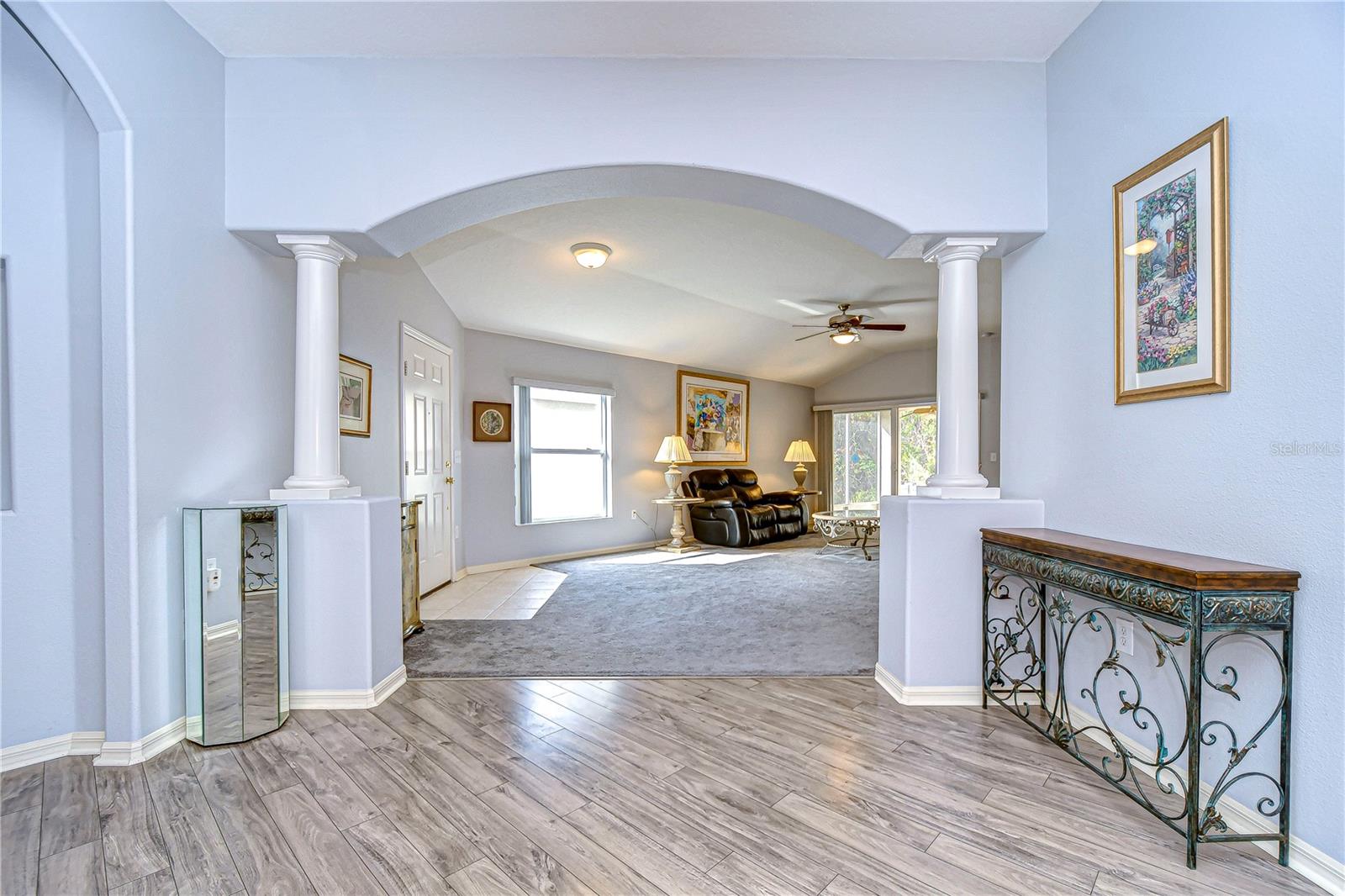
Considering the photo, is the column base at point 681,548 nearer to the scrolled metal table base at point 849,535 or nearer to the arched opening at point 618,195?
the scrolled metal table base at point 849,535

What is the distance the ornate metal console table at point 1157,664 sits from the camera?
1.43 m

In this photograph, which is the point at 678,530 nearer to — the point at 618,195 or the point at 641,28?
the point at 618,195

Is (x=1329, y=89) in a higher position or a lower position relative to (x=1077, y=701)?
higher

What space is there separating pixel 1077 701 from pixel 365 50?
3.86 m

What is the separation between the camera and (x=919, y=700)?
7.88 feet

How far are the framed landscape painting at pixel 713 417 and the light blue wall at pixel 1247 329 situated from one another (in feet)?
17.8

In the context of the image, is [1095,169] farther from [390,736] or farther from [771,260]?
[390,736]

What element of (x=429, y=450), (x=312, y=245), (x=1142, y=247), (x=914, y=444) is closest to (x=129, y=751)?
(x=312, y=245)

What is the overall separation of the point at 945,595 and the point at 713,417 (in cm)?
562

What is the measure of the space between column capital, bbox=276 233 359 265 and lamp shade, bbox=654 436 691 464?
4.54 meters

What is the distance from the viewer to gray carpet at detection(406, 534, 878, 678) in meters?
2.87

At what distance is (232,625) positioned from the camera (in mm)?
2133

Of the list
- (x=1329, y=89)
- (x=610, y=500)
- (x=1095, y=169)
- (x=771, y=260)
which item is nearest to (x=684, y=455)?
(x=610, y=500)

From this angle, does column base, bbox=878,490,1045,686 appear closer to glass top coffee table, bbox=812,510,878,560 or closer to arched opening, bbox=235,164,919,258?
arched opening, bbox=235,164,919,258
